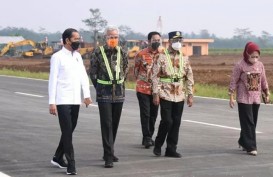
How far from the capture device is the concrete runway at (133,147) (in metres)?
8.20

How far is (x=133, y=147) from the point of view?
1027cm

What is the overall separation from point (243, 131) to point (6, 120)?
6.20 m

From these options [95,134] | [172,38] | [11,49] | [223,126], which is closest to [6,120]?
[95,134]

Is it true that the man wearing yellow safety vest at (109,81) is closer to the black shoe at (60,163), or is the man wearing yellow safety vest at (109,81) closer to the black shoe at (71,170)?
the black shoe at (60,163)

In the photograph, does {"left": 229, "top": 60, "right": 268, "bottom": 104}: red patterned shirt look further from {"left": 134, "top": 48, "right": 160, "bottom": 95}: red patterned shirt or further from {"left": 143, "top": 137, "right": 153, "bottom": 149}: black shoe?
{"left": 143, "top": 137, "right": 153, "bottom": 149}: black shoe

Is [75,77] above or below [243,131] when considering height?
above

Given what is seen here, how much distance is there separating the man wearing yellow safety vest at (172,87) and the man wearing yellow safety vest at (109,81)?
0.75 meters

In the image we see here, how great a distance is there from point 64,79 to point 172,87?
1.86 metres

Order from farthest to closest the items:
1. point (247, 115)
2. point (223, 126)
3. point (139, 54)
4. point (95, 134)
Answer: point (223, 126)
point (95, 134)
point (139, 54)
point (247, 115)

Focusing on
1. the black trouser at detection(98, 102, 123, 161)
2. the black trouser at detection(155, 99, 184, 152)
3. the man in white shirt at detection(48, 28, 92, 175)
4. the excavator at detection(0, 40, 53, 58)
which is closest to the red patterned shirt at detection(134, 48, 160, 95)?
the black trouser at detection(155, 99, 184, 152)

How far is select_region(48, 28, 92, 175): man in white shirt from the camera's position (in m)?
7.91

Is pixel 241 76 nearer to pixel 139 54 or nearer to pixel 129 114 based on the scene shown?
pixel 139 54

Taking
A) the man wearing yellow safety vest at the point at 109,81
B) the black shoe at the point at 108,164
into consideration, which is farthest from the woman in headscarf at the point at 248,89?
the black shoe at the point at 108,164

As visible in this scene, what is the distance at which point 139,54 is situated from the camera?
10.6 meters
